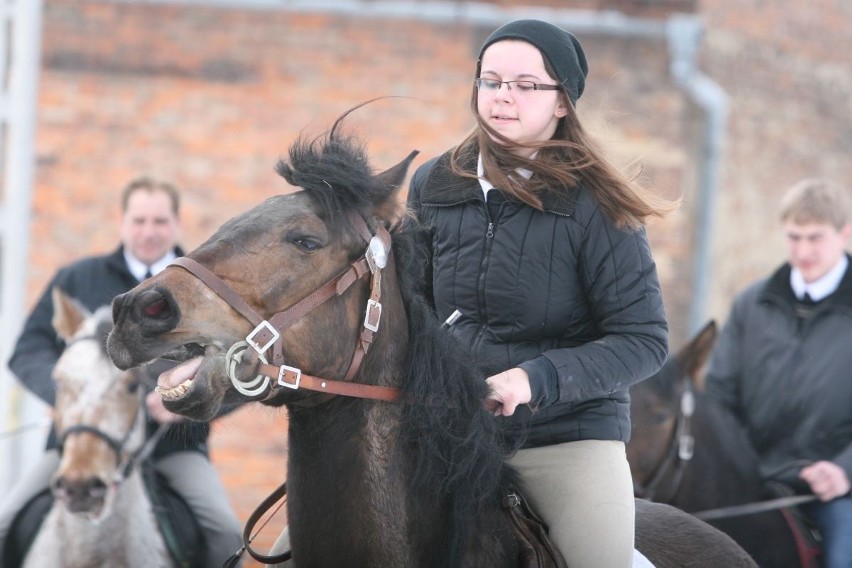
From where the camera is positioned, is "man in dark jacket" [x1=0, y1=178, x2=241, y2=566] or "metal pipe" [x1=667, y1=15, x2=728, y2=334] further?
"metal pipe" [x1=667, y1=15, x2=728, y2=334]

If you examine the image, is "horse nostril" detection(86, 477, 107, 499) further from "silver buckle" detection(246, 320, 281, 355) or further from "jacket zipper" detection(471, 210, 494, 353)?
"silver buckle" detection(246, 320, 281, 355)

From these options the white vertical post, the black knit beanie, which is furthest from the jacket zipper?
the white vertical post

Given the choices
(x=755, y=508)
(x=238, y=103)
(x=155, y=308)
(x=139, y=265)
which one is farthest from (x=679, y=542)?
(x=238, y=103)

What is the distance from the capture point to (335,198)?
124 inches

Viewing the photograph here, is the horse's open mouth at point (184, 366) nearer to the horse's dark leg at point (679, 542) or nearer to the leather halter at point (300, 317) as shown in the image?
→ the leather halter at point (300, 317)

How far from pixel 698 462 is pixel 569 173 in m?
3.49

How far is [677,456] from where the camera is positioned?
6.51 metres

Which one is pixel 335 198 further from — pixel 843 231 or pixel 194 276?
pixel 843 231

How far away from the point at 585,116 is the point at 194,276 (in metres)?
1.49

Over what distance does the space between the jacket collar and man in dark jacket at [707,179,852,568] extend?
325 cm

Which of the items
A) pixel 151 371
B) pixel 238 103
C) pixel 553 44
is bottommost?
pixel 151 371

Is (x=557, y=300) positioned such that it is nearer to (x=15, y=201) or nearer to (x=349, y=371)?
(x=349, y=371)

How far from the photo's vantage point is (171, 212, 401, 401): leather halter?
115 inches

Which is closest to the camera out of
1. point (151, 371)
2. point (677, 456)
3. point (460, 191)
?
point (460, 191)
